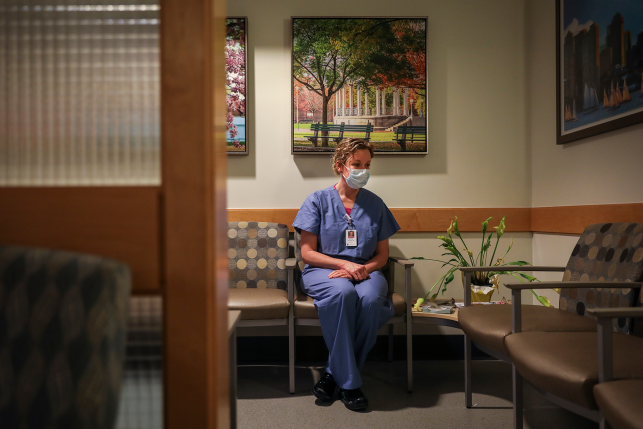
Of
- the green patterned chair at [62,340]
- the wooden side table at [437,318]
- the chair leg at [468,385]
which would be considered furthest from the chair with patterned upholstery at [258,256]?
the green patterned chair at [62,340]

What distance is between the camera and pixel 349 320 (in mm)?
2283

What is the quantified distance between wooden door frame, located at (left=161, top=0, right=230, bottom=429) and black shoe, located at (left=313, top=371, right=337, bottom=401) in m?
1.60

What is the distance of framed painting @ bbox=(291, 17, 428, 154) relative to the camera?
9.77 feet

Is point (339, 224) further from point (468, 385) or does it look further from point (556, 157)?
point (556, 157)

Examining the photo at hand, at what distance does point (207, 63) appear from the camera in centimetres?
78

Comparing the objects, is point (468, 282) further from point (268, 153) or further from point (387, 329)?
point (268, 153)

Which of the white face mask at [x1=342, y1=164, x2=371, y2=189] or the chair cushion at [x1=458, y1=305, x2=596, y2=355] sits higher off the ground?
the white face mask at [x1=342, y1=164, x2=371, y2=189]

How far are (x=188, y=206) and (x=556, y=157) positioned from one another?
262 cm

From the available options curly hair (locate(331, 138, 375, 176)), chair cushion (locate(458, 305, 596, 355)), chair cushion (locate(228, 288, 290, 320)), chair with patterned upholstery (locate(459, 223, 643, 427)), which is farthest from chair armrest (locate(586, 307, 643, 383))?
curly hair (locate(331, 138, 375, 176))

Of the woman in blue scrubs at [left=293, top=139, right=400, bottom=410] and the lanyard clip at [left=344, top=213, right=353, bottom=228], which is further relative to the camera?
the lanyard clip at [left=344, top=213, right=353, bottom=228]

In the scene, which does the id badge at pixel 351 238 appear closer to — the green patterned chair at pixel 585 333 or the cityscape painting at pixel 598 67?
the green patterned chair at pixel 585 333

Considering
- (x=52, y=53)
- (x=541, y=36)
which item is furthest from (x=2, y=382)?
(x=541, y=36)

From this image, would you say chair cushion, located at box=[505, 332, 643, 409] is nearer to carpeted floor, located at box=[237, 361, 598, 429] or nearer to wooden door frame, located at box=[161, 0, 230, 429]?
carpeted floor, located at box=[237, 361, 598, 429]

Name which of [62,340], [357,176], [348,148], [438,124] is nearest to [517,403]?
[357,176]
